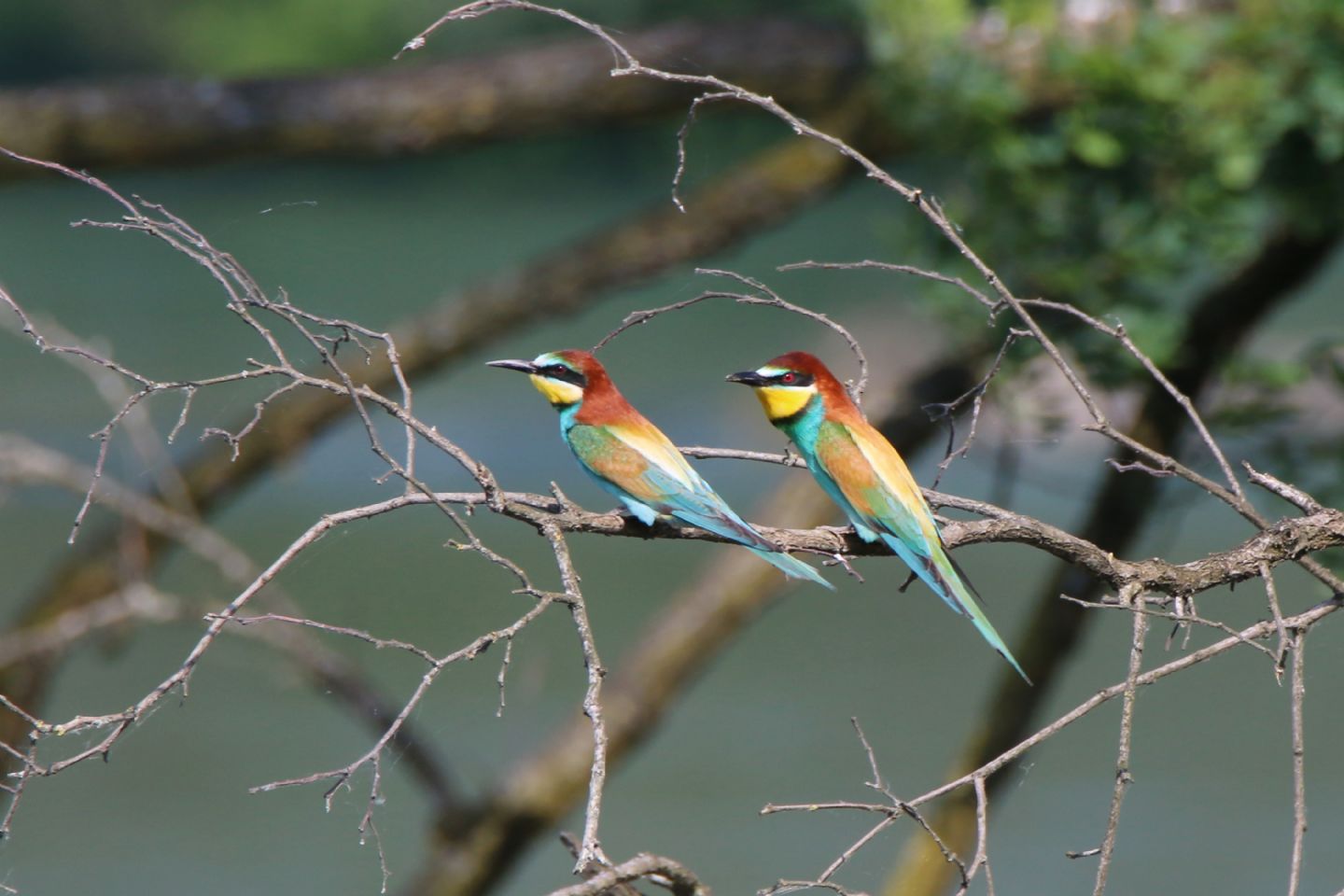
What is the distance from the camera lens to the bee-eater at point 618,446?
1.60m

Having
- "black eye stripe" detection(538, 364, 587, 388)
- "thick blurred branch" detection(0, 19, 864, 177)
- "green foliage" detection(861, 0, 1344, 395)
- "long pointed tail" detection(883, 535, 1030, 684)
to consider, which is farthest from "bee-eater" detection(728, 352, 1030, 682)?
"thick blurred branch" detection(0, 19, 864, 177)

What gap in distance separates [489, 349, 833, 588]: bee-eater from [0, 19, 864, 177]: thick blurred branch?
1378 mm

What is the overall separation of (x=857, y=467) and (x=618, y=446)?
259mm

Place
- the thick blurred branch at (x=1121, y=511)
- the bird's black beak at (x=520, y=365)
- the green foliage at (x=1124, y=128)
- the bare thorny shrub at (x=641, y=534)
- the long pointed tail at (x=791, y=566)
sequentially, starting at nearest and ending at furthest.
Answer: the bare thorny shrub at (x=641, y=534) < the long pointed tail at (x=791, y=566) < the bird's black beak at (x=520, y=365) < the green foliage at (x=1124, y=128) < the thick blurred branch at (x=1121, y=511)

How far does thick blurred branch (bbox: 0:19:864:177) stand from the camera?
2.94 meters

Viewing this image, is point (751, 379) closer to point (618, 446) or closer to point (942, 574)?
point (618, 446)

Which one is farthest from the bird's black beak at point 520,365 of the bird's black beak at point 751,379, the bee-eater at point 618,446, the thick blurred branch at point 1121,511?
the thick blurred branch at point 1121,511

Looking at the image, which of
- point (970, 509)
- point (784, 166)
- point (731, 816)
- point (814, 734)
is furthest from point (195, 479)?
point (814, 734)

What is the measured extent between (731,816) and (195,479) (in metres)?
3.04

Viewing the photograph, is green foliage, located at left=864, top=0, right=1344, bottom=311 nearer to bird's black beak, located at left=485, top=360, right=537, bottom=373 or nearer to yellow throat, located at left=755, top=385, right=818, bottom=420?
yellow throat, located at left=755, top=385, right=818, bottom=420

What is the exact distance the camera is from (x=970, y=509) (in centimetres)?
145

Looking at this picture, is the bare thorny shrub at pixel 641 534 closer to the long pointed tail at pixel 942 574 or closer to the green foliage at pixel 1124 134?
the long pointed tail at pixel 942 574

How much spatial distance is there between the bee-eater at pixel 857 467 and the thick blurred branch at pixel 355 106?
1.45m

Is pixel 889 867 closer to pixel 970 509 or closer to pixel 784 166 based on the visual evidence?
pixel 784 166
